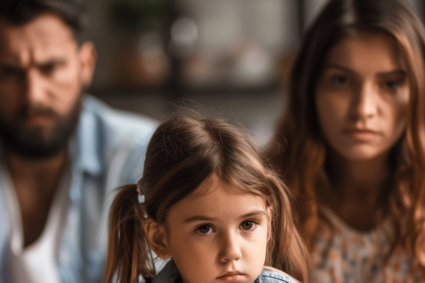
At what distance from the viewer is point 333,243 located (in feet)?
3.74

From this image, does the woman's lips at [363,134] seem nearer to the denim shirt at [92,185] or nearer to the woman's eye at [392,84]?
the woman's eye at [392,84]

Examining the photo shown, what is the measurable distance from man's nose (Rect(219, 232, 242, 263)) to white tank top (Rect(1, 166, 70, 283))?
817 millimetres

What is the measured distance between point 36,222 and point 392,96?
1125 mm

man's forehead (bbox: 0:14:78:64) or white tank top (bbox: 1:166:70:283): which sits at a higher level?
man's forehead (bbox: 0:14:78:64)

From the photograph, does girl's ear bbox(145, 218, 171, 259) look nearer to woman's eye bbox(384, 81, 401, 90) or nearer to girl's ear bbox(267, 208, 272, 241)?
girl's ear bbox(267, 208, 272, 241)

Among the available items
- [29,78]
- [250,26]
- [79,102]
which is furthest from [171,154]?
[250,26]

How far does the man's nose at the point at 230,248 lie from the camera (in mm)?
704

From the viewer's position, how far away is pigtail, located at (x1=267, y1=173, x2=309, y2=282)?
84 cm

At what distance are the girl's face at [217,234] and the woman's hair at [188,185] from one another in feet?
0.05

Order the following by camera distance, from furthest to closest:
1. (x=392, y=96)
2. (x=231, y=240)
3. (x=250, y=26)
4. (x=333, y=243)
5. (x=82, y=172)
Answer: (x=250, y=26)
(x=82, y=172)
(x=333, y=243)
(x=392, y=96)
(x=231, y=240)

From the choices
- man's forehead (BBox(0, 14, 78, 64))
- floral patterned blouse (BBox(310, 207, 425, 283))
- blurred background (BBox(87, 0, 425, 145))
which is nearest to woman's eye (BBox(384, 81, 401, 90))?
floral patterned blouse (BBox(310, 207, 425, 283))

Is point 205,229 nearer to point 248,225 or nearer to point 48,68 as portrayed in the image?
point 248,225

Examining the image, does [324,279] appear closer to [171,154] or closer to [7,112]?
[171,154]

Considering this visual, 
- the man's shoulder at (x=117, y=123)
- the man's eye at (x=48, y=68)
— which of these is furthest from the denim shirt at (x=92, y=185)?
the man's eye at (x=48, y=68)
